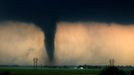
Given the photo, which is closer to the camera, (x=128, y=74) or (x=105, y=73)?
(x=105, y=73)

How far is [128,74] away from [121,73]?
116 inches

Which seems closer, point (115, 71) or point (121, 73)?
point (115, 71)

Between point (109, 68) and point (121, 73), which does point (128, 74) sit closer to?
point (121, 73)

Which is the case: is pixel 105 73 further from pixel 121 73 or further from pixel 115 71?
pixel 121 73

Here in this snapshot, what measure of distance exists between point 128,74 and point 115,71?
11.3 meters

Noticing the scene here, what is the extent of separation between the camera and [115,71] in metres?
72.3

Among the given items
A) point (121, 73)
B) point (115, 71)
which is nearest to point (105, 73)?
point (115, 71)

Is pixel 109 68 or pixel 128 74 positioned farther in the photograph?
pixel 128 74

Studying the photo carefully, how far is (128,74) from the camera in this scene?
82.4 m

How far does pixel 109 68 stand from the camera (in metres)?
75.0

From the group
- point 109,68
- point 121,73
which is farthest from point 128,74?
point 109,68

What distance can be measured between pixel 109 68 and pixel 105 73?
11.2ft

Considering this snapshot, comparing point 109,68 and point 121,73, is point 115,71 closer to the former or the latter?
point 109,68

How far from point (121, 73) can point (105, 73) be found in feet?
32.2
